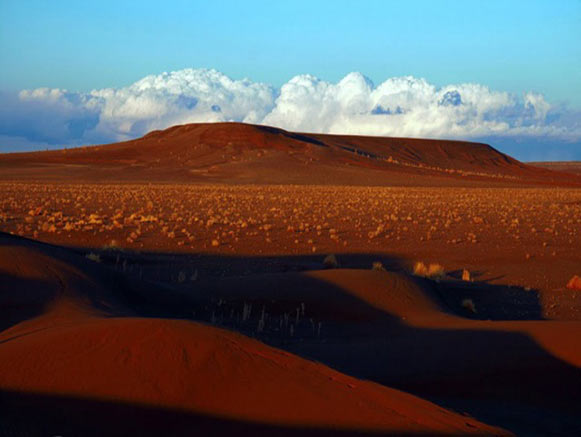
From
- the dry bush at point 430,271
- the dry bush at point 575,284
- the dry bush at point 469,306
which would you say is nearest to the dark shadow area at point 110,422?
the dry bush at point 469,306

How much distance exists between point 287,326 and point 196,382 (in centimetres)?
607

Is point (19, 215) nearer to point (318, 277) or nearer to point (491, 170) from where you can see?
point (318, 277)

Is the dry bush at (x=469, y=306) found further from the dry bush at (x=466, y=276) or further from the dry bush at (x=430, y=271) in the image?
the dry bush at (x=466, y=276)

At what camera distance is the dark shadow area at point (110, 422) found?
5484 millimetres

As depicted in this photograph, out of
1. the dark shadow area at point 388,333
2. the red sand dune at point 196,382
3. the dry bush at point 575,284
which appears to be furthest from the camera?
the dry bush at point 575,284

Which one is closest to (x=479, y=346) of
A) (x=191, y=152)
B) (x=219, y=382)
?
(x=219, y=382)

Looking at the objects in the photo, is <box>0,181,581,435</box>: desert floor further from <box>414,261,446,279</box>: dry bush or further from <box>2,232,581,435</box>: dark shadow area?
<box>414,261,446,279</box>: dry bush

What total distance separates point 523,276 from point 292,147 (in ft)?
285

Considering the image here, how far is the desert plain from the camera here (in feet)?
19.0

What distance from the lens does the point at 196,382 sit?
6.12 meters

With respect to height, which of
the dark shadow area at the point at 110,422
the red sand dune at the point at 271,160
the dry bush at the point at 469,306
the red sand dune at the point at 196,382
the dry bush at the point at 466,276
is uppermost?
the red sand dune at the point at 271,160

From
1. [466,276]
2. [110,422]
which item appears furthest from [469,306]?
[110,422]

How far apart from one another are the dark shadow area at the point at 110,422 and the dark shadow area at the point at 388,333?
0.16 ft

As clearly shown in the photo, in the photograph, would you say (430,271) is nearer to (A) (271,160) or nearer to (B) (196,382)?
(B) (196,382)
